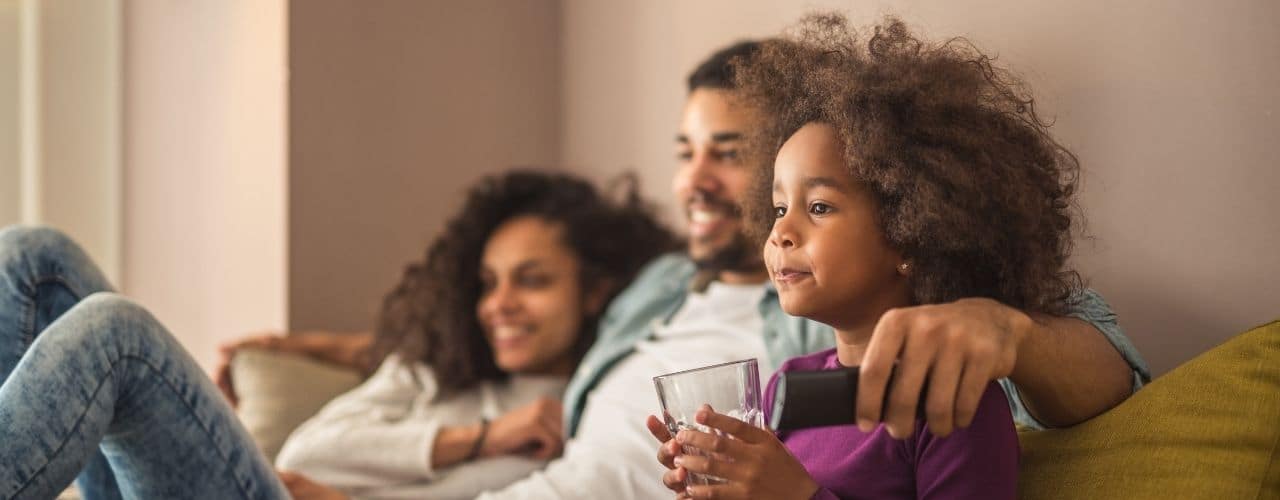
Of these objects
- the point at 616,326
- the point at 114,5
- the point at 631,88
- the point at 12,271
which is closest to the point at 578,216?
the point at 616,326

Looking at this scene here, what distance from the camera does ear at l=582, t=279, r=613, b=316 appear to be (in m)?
2.20

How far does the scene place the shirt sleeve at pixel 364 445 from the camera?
1894mm

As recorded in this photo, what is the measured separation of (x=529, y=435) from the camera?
74.9 inches

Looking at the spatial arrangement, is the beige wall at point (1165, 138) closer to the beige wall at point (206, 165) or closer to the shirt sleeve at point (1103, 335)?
the shirt sleeve at point (1103, 335)

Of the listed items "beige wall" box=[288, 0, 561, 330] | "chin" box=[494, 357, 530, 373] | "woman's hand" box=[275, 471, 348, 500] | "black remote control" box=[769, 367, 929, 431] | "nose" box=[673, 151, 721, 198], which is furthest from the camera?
"beige wall" box=[288, 0, 561, 330]

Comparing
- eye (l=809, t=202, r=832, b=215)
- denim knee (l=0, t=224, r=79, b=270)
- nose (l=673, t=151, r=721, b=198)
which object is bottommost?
denim knee (l=0, t=224, r=79, b=270)

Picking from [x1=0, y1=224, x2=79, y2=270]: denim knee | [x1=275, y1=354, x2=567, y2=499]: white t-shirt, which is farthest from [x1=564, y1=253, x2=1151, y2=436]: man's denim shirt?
[x1=0, y1=224, x2=79, y2=270]: denim knee

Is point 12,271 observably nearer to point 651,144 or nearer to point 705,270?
point 705,270

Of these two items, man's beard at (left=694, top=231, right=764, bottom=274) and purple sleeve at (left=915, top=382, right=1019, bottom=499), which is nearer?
purple sleeve at (left=915, top=382, right=1019, bottom=499)

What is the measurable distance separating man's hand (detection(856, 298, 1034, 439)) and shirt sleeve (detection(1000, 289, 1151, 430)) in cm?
21

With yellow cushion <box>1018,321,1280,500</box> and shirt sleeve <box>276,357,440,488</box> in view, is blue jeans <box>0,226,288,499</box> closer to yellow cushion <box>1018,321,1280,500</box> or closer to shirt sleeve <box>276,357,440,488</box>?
shirt sleeve <box>276,357,440,488</box>

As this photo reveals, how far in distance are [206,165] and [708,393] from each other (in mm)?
2257

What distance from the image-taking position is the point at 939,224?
100 cm

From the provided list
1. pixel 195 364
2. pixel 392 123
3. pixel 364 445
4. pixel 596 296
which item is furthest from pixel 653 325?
pixel 392 123
